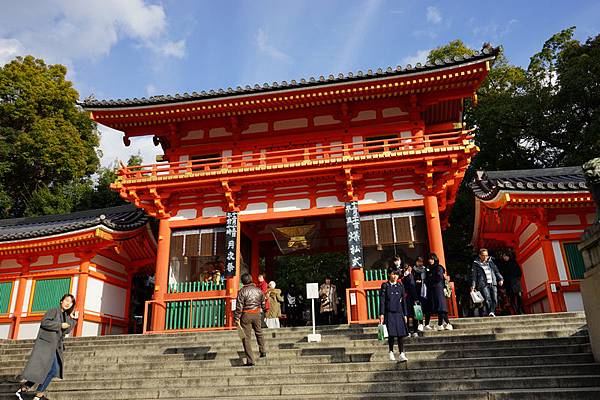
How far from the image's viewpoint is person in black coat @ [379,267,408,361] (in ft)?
25.5

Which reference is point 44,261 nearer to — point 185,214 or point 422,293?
point 185,214

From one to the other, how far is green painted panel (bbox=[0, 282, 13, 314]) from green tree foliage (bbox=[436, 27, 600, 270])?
1895 cm

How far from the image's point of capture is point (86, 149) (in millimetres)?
30016

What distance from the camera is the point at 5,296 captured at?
A: 15633 millimetres

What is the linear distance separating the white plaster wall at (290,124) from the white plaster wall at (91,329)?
30.2 feet

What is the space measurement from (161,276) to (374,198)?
702 cm

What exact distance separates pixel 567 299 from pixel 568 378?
7605 mm

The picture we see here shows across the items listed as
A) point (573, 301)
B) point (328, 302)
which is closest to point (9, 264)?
point (328, 302)

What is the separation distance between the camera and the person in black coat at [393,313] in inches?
305

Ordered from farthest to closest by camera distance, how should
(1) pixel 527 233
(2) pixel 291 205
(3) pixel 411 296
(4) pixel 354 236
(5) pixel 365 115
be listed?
(5) pixel 365 115
(1) pixel 527 233
(2) pixel 291 205
(4) pixel 354 236
(3) pixel 411 296

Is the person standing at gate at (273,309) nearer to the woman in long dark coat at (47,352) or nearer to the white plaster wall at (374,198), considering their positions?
the white plaster wall at (374,198)

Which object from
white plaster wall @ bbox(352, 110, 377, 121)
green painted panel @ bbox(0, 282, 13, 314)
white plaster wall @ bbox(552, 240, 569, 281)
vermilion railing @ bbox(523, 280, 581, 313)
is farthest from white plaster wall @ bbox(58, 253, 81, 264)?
white plaster wall @ bbox(552, 240, 569, 281)

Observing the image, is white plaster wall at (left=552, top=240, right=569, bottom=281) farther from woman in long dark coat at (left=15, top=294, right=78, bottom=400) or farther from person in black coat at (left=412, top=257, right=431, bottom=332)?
woman in long dark coat at (left=15, top=294, right=78, bottom=400)

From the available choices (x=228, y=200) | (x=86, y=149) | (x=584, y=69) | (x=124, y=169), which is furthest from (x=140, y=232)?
(x=584, y=69)
